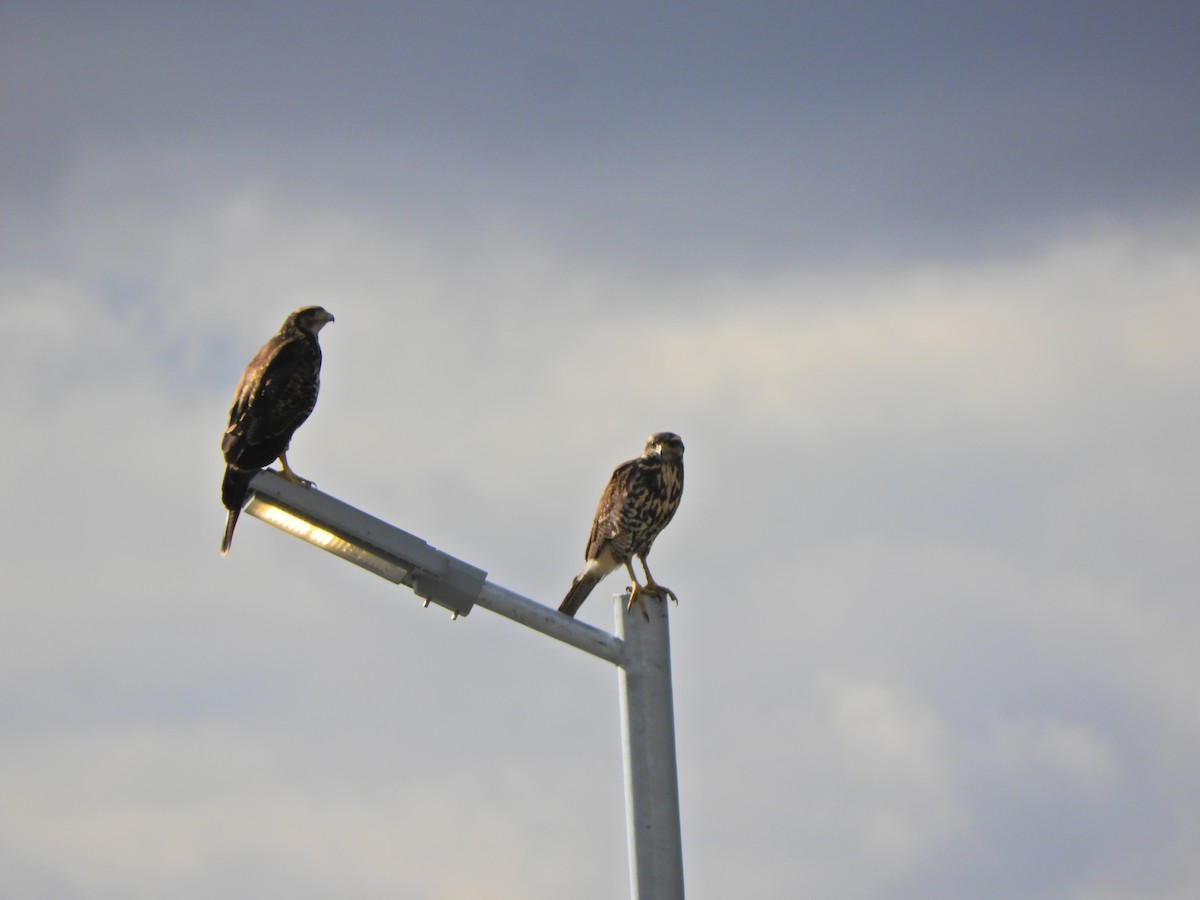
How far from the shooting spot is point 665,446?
1146cm

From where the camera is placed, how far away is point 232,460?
29.3 ft

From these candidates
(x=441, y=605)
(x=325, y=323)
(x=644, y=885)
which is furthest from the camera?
(x=325, y=323)

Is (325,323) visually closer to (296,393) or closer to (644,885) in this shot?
(296,393)

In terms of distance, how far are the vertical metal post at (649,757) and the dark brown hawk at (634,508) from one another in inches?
208

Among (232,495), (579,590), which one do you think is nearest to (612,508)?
(579,590)

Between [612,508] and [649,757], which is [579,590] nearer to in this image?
[612,508]

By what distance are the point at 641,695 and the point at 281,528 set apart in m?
1.46

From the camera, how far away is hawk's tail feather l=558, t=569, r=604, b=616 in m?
10.6

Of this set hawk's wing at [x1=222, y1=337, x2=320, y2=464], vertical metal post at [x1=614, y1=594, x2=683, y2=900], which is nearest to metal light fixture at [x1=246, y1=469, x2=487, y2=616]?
vertical metal post at [x1=614, y1=594, x2=683, y2=900]

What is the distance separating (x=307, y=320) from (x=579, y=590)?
9.41 ft

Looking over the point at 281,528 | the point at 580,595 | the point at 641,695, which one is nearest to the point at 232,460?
the point at 580,595

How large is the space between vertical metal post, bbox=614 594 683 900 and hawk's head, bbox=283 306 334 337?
526 cm

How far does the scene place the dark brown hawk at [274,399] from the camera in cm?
902

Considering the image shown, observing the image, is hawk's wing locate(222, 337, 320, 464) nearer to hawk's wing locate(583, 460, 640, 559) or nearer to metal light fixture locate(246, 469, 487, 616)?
hawk's wing locate(583, 460, 640, 559)
